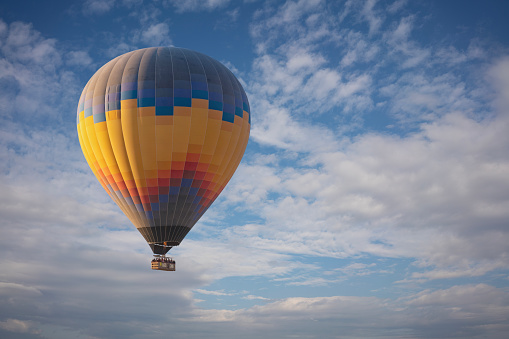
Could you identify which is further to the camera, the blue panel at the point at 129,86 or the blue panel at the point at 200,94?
the blue panel at the point at 200,94

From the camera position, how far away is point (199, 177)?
38.2 meters

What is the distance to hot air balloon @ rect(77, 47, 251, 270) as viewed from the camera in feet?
121

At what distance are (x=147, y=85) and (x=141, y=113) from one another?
189 cm

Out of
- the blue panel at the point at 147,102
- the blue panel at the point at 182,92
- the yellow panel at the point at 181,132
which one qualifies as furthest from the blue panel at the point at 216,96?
the blue panel at the point at 147,102

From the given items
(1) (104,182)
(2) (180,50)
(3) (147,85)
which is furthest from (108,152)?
(2) (180,50)

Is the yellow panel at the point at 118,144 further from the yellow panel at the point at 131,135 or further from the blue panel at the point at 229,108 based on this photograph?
the blue panel at the point at 229,108

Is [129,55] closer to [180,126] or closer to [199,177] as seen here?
[180,126]

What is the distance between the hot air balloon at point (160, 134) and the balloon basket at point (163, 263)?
0.07 m

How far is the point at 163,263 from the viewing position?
37.9 metres

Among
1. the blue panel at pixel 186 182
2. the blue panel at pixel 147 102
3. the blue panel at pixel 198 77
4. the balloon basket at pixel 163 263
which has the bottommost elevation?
the balloon basket at pixel 163 263

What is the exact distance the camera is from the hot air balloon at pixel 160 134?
3703 centimetres

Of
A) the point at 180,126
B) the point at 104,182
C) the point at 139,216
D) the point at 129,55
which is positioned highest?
the point at 129,55

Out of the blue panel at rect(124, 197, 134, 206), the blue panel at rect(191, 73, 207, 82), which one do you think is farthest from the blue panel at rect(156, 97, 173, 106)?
the blue panel at rect(124, 197, 134, 206)

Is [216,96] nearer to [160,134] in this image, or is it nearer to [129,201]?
[160,134]
